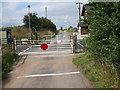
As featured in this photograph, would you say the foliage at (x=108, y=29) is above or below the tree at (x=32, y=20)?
below

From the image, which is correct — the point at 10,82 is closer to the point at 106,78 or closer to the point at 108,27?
the point at 106,78

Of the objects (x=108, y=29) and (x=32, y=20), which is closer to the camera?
(x=108, y=29)

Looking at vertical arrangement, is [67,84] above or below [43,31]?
below

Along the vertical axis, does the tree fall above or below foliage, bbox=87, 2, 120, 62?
above

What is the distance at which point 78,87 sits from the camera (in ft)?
16.6

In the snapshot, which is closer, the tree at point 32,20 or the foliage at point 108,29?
the foliage at point 108,29

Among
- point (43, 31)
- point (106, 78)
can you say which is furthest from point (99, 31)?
point (43, 31)

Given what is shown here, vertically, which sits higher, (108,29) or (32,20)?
(32,20)

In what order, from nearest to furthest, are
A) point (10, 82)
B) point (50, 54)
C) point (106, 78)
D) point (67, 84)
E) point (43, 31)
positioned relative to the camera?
point (106, 78) < point (67, 84) < point (10, 82) < point (50, 54) < point (43, 31)

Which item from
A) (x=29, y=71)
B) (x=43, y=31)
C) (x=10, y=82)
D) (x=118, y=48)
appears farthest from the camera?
(x=43, y=31)

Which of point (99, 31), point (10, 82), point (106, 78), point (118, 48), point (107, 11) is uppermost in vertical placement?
point (107, 11)

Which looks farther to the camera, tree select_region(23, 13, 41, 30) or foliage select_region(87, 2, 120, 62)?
tree select_region(23, 13, 41, 30)

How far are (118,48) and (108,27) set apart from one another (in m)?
0.68

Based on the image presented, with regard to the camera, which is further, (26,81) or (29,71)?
(29,71)
